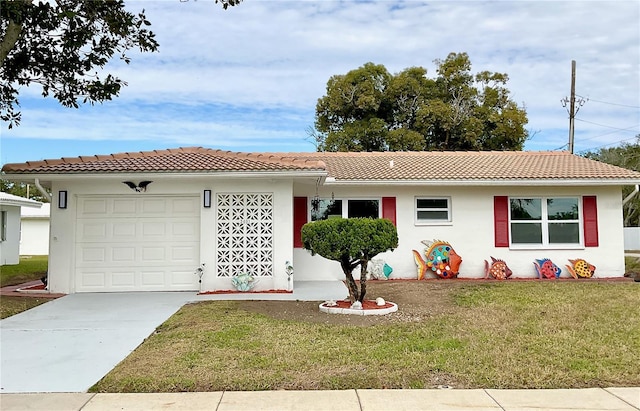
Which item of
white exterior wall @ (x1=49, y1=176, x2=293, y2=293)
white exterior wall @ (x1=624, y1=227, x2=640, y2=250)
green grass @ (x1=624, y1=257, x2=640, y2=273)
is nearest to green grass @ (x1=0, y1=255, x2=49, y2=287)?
white exterior wall @ (x1=49, y1=176, x2=293, y2=293)

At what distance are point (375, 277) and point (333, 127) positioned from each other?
16.3 meters

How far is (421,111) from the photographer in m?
26.4

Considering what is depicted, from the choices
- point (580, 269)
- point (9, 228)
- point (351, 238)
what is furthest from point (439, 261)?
point (9, 228)

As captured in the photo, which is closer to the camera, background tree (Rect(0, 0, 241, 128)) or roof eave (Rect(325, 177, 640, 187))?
background tree (Rect(0, 0, 241, 128))

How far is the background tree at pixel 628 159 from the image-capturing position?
33.0 meters

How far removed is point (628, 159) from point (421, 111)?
17.5 metres

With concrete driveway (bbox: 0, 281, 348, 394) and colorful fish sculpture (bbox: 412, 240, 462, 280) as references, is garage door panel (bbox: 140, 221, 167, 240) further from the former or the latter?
colorful fish sculpture (bbox: 412, 240, 462, 280)

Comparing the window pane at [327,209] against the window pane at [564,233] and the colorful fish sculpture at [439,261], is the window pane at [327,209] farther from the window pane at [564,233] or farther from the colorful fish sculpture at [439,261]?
the window pane at [564,233]

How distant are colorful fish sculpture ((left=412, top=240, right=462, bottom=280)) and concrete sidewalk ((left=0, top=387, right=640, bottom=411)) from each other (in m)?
8.45

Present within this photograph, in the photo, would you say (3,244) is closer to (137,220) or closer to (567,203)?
(137,220)

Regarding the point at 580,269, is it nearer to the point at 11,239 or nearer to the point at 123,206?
the point at 123,206

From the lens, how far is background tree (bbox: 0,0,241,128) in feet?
29.1

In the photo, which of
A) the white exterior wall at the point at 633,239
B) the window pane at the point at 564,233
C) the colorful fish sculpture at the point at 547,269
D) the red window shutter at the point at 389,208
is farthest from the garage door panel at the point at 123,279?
the white exterior wall at the point at 633,239

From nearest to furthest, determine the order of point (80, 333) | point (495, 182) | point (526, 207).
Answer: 1. point (80, 333)
2. point (495, 182)
3. point (526, 207)
